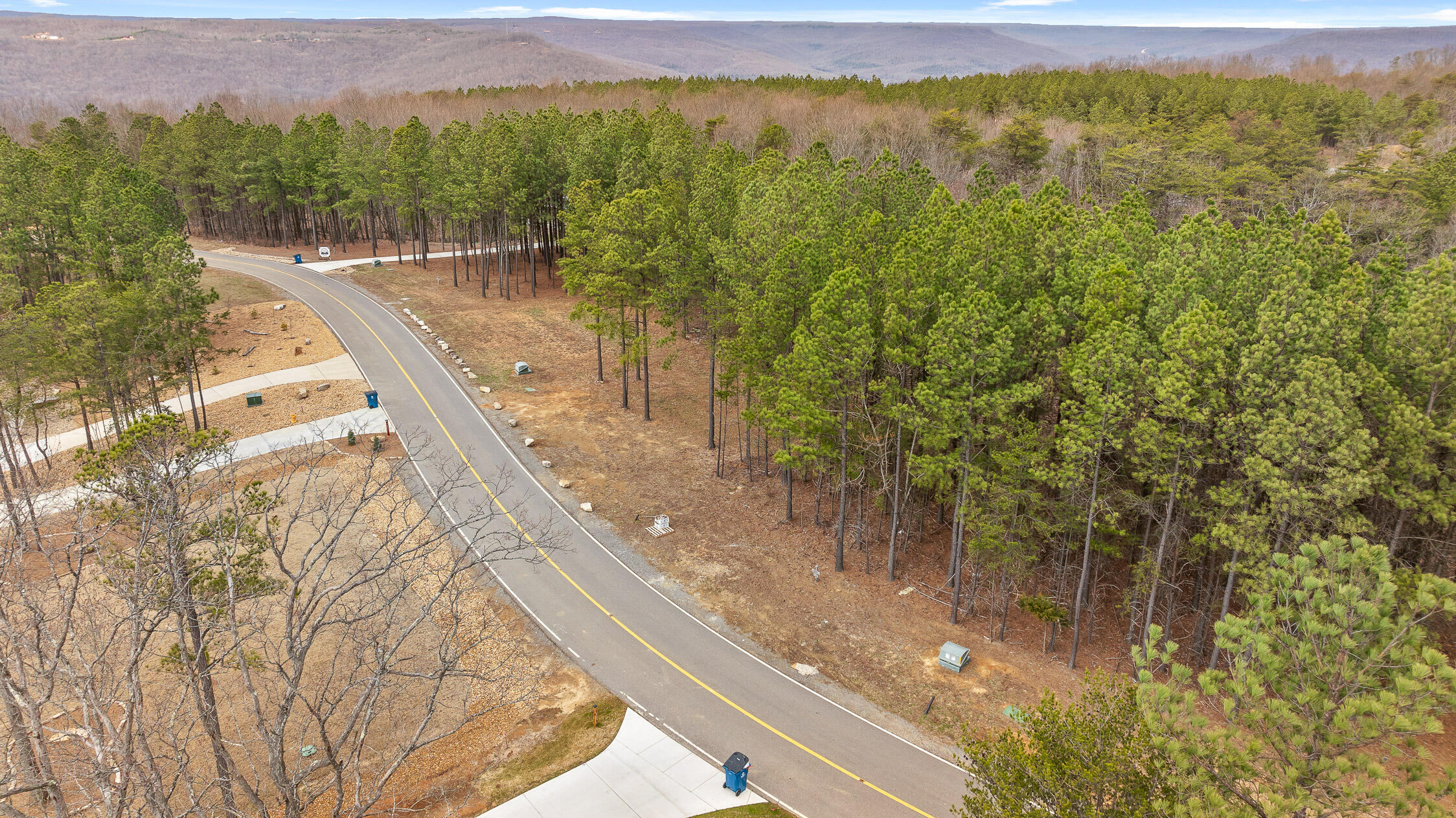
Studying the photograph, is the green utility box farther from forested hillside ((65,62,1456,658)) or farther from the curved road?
the curved road

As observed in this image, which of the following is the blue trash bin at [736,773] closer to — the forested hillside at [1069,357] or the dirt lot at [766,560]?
the dirt lot at [766,560]

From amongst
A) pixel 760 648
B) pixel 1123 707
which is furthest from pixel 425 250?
pixel 1123 707

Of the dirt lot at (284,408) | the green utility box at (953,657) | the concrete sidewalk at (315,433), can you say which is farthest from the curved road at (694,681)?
the dirt lot at (284,408)

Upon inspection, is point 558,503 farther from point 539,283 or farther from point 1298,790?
point 539,283

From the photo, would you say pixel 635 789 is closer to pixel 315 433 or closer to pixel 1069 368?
pixel 1069 368

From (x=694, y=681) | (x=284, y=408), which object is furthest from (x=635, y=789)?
(x=284, y=408)

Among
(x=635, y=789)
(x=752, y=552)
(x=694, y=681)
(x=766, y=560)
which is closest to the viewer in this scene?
(x=635, y=789)
